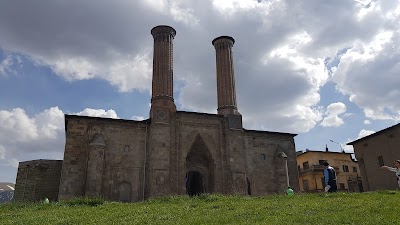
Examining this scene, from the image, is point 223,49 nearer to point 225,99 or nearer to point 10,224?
point 225,99

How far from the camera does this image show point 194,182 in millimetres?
25234

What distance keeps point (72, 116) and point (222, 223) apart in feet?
54.2

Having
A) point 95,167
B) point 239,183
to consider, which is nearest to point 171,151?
point 95,167

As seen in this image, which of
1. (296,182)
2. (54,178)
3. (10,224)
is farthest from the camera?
(296,182)

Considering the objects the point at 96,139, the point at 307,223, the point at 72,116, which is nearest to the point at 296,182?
the point at 96,139

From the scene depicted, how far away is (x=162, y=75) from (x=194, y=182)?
8.34 m

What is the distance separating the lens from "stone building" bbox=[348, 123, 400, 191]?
2477cm

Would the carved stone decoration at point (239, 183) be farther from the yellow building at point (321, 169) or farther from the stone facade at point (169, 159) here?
the yellow building at point (321, 169)

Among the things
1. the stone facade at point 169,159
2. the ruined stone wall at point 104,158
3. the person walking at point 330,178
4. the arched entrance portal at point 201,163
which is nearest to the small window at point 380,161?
the stone facade at point 169,159

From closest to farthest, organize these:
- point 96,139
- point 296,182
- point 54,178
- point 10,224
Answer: point 10,224, point 96,139, point 54,178, point 296,182

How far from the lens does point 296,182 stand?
87.4 feet

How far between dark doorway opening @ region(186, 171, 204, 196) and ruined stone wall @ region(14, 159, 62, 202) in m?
9.08

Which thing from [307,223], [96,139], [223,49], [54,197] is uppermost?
[223,49]

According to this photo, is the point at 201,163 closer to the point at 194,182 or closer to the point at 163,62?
the point at 194,182
